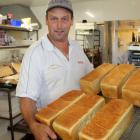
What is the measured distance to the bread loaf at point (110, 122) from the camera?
699 millimetres

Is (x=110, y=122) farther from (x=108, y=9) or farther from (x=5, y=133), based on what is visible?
(x=108, y=9)

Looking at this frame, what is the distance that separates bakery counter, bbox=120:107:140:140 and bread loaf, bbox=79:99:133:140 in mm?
36

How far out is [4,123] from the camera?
314cm

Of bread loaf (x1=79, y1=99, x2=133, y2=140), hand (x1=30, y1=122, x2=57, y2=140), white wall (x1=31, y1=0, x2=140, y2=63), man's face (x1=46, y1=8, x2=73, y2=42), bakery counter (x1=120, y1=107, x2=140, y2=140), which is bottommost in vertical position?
bakery counter (x1=120, y1=107, x2=140, y2=140)

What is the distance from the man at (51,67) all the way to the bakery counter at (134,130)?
371 mm

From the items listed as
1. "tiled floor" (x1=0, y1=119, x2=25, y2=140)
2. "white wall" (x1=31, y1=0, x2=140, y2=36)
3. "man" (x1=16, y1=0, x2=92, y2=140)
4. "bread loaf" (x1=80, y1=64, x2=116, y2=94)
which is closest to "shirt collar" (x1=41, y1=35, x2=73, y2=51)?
"man" (x1=16, y1=0, x2=92, y2=140)

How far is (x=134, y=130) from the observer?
88 cm

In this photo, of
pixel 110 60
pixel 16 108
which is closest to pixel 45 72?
pixel 16 108

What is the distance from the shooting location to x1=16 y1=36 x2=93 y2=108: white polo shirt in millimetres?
1073

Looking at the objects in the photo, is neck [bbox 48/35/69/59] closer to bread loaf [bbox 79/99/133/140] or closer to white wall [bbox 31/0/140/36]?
bread loaf [bbox 79/99/133/140]

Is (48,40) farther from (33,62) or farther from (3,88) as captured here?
(3,88)

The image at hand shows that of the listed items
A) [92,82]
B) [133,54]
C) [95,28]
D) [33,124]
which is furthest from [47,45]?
[95,28]

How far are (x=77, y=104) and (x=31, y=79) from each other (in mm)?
314

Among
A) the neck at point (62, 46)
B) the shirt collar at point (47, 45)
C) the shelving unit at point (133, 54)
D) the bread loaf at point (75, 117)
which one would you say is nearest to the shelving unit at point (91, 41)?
the shelving unit at point (133, 54)
